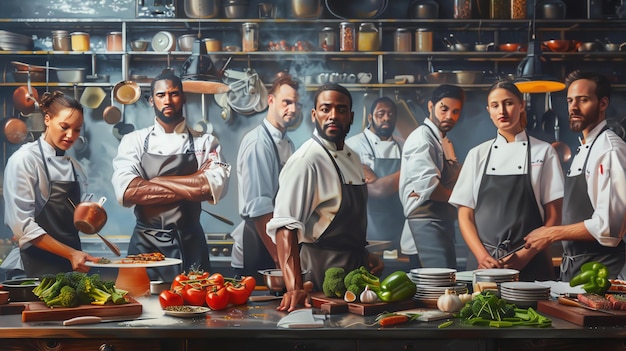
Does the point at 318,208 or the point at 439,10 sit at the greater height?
the point at 439,10

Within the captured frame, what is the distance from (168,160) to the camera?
4.58 meters

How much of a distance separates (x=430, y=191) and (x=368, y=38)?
1034 mm

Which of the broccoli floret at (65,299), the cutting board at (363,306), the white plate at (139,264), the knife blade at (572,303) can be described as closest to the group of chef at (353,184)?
the white plate at (139,264)

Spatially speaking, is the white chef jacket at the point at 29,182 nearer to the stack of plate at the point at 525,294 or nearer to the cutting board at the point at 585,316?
the stack of plate at the point at 525,294

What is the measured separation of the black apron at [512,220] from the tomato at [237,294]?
4.73 ft

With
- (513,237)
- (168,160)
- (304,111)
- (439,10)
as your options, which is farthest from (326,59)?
(513,237)

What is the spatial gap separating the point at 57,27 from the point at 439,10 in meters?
2.39

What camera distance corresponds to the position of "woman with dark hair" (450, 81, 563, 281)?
4.60m

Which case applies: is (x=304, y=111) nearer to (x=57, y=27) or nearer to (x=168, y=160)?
(x=168, y=160)

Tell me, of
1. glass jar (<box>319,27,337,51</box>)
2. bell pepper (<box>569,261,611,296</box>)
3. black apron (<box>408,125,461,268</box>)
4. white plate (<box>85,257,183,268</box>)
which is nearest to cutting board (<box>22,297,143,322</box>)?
white plate (<box>85,257,183,268</box>)

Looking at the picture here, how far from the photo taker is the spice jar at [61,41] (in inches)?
180

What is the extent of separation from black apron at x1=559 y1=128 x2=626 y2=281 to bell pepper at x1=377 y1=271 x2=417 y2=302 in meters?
1.19

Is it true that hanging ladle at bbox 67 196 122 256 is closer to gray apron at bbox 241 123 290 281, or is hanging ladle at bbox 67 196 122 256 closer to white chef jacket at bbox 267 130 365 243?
gray apron at bbox 241 123 290 281

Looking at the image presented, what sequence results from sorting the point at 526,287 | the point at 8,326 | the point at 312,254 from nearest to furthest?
the point at 8,326 < the point at 526,287 < the point at 312,254
